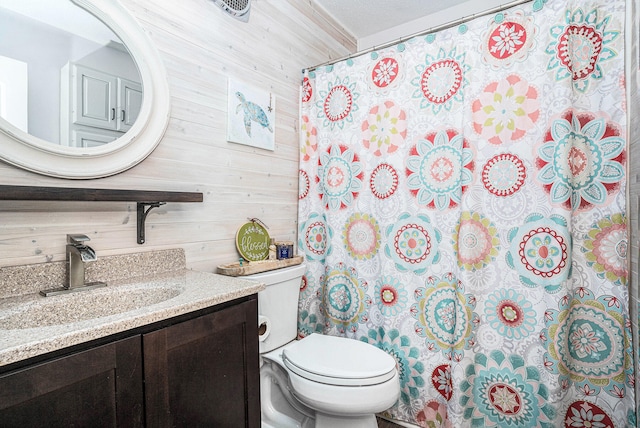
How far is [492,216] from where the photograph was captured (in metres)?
1.42

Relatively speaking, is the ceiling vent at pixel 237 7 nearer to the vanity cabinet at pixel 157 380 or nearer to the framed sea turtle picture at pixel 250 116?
the framed sea turtle picture at pixel 250 116

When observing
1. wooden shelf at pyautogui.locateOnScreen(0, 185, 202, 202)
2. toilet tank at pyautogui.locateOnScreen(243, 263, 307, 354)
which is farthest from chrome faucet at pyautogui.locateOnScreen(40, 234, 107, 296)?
toilet tank at pyautogui.locateOnScreen(243, 263, 307, 354)

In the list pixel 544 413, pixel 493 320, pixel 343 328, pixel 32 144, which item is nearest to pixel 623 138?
pixel 493 320

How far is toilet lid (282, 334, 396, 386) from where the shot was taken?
1.24 metres

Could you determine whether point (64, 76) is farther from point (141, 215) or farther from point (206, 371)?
point (206, 371)

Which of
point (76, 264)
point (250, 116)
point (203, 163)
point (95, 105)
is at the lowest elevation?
point (76, 264)

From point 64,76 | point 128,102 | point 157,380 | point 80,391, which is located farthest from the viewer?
point 128,102

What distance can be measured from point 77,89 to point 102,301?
27.9 inches

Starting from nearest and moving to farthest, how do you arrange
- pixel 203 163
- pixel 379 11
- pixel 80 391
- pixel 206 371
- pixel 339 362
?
pixel 80 391, pixel 206 371, pixel 339 362, pixel 203 163, pixel 379 11

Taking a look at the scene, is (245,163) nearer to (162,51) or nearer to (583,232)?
(162,51)

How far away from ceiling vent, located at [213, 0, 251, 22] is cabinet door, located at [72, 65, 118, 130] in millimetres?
666

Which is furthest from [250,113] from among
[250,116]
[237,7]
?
[237,7]

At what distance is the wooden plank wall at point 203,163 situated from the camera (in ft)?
3.55

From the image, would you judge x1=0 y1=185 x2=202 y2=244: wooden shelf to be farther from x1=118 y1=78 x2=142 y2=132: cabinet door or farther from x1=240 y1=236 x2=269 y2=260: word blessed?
x1=240 y1=236 x2=269 y2=260: word blessed
